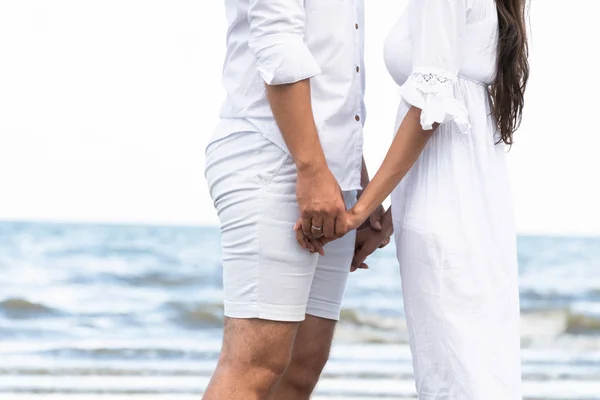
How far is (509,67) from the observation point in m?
2.08

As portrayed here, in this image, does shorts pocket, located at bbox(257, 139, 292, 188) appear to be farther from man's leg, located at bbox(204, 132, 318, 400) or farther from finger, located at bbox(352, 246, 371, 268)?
finger, located at bbox(352, 246, 371, 268)

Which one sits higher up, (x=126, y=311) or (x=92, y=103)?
(x=92, y=103)

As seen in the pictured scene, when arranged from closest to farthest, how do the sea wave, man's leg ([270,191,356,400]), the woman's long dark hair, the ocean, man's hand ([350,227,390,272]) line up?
the woman's long dark hair < man's leg ([270,191,356,400]) < man's hand ([350,227,390,272]) < the ocean < the sea wave

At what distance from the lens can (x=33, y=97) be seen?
17281 mm

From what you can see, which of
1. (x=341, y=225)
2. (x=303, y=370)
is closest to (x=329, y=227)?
(x=341, y=225)

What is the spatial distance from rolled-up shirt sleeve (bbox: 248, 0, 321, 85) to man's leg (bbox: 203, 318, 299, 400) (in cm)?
55

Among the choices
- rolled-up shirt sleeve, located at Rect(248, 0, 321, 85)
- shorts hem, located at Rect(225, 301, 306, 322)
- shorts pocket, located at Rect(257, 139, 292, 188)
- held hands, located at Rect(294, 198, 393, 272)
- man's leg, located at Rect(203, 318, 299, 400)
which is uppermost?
rolled-up shirt sleeve, located at Rect(248, 0, 321, 85)

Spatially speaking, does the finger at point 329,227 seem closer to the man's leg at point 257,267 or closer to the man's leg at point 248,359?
the man's leg at point 257,267

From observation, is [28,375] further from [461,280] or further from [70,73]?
[70,73]

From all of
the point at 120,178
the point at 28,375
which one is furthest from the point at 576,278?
the point at 28,375

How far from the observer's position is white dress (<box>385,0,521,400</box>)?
77.0 inches

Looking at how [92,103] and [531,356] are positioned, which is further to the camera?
[92,103]

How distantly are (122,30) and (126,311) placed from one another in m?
8.57

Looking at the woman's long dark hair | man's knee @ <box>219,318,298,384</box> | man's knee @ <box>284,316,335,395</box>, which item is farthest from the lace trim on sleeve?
man's knee @ <box>284,316,335,395</box>
